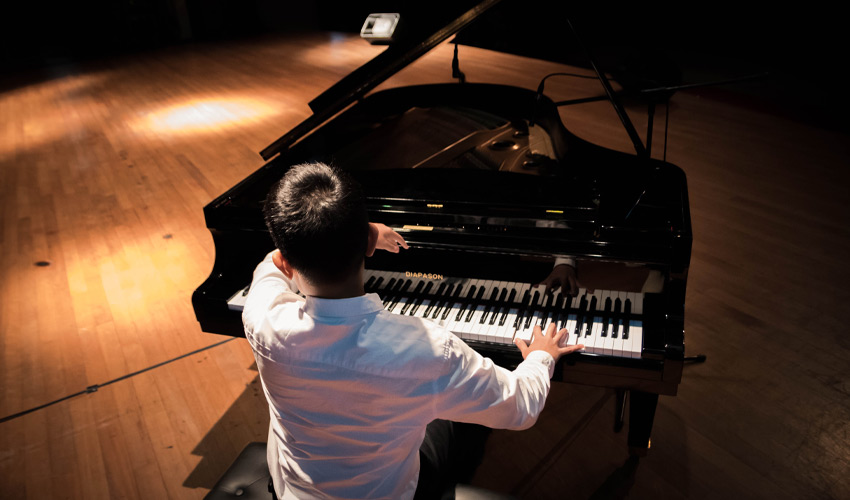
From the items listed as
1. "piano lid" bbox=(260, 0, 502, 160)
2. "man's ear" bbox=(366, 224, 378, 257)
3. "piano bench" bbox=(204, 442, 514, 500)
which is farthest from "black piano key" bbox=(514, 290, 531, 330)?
"piano lid" bbox=(260, 0, 502, 160)

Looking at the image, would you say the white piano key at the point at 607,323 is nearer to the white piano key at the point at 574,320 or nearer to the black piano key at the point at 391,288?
the white piano key at the point at 574,320

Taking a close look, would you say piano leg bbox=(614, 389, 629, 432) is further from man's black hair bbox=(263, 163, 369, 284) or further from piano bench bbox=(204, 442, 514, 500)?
man's black hair bbox=(263, 163, 369, 284)

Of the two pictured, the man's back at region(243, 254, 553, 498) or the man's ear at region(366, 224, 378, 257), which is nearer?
the man's back at region(243, 254, 553, 498)

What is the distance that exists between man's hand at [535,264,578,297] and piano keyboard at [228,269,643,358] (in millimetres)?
24

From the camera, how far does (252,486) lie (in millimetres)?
1549

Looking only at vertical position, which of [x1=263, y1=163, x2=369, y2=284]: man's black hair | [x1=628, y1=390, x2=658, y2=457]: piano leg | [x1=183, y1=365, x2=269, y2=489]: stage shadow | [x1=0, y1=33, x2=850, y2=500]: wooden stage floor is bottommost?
[x1=183, y1=365, x2=269, y2=489]: stage shadow

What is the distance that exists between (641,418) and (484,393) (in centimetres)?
118

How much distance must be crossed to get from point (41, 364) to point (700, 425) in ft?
11.3

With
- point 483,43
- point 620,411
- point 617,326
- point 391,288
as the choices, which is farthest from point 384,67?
point 483,43

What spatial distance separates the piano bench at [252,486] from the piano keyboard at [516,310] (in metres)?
0.48

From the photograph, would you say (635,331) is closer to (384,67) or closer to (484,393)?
(484,393)

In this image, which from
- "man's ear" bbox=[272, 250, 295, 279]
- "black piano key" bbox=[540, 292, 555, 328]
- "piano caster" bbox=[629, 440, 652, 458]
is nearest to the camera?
"man's ear" bbox=[272, 250, 295, 279]

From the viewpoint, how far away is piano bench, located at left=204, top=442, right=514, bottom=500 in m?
1.44

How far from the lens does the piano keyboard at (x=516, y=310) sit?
171 cm
